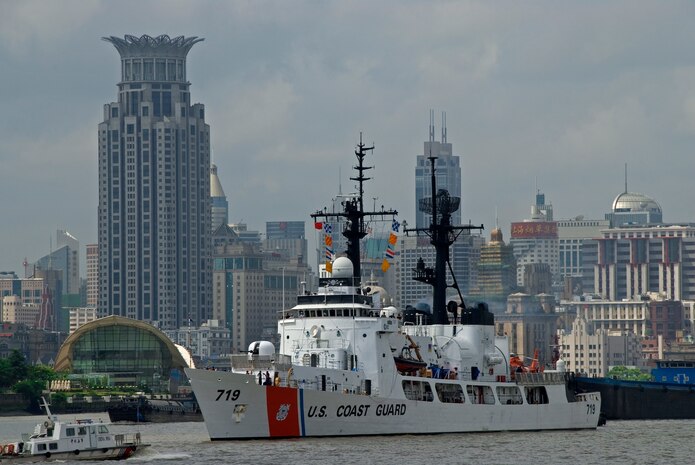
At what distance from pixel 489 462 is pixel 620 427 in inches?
1637

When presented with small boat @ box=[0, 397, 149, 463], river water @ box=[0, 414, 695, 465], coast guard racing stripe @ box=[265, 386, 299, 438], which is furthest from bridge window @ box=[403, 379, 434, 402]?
small boat @ box=[0, 397, 149, 463]

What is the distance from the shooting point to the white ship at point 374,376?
97.7 metres

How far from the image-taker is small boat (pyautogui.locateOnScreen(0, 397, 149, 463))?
9112cm

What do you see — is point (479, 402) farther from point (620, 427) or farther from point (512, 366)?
point (620, 427)

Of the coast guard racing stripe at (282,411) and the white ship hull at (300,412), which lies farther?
the coast guard racing stripe at (282,411)

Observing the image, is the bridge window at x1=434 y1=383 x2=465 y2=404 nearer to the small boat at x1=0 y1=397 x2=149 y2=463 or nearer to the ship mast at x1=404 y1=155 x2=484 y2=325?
the ship mast at x1=404 y1=155 x2=484 y2=325

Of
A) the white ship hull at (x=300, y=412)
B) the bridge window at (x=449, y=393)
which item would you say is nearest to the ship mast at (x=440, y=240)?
the bridge window at (x=449, y=393)

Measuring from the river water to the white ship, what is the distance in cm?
114

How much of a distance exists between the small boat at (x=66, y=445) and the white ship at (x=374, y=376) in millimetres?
6080

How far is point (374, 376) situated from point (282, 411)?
6.80 meters

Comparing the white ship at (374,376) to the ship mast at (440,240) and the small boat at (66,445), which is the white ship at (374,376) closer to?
the ship mast at (440,240)

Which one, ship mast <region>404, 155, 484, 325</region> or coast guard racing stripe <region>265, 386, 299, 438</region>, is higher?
ship mast <region>404, 155, 484, 325</region>

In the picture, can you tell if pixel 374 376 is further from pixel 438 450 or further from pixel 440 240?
pixel 440 240

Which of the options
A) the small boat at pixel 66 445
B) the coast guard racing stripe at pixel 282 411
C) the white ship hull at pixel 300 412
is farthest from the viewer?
the coast guard racing stripe at pixel 282 411
